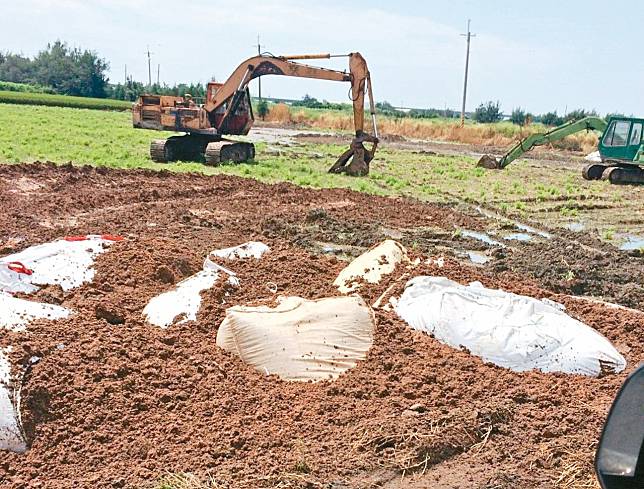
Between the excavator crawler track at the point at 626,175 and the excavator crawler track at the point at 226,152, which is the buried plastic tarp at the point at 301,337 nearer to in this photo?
the excavator crawler track at the point at 226,152

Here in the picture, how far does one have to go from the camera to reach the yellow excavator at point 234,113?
64.8 ft

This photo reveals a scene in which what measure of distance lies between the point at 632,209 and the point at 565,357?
12278mm

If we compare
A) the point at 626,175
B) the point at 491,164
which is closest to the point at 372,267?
the point at 626,175

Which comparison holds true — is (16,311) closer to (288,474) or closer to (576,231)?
(288,474)

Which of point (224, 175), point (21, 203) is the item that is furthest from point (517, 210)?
→ point (21, 203)

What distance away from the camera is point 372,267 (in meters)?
6.93

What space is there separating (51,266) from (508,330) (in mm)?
3850

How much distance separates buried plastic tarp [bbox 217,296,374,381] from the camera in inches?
200

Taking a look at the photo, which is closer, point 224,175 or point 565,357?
point 565,357

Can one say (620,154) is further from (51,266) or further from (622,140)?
(51,266)

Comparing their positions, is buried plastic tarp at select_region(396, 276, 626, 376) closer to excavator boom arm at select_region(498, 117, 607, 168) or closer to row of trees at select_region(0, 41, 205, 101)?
excavator boom arm at select_region(498, 117, 607, 168)

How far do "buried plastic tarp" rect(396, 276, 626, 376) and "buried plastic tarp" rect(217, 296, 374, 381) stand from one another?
60 cm

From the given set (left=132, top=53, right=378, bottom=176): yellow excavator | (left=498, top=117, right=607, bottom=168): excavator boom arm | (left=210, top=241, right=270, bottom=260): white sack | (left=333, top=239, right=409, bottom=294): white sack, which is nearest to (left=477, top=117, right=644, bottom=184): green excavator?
(left=498, top=117, right=607, bottom=168): excavator boom arm

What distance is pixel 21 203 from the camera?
12484 millimetres
